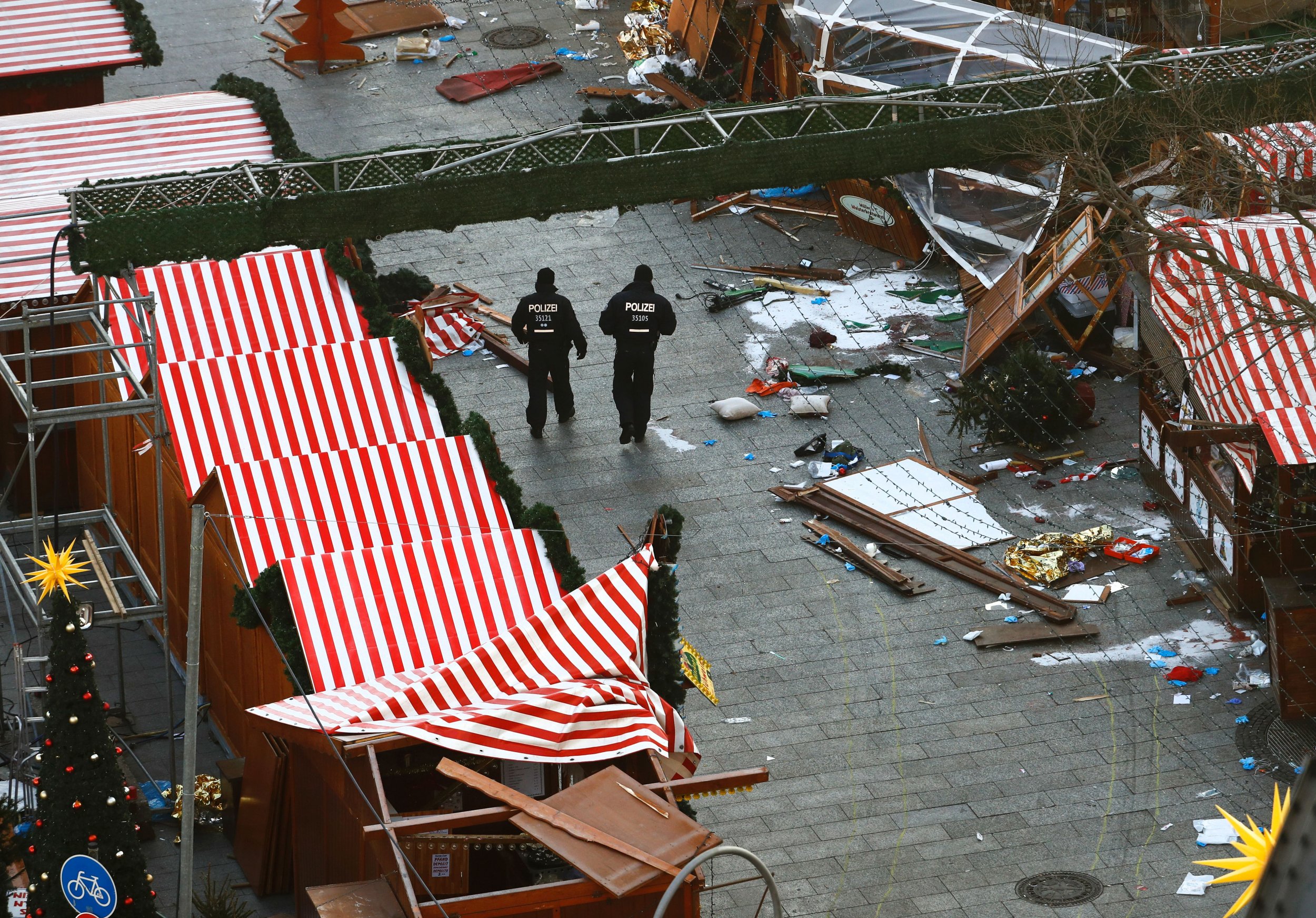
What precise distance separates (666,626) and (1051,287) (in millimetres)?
7992

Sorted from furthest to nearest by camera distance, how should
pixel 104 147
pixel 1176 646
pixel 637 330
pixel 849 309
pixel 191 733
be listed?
pixel 849 309 → pixel 104 147 → pixel 637 330 → pixel 1176 646 → pixel 191 733

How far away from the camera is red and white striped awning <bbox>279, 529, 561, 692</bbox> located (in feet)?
35.1

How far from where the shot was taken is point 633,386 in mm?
15859

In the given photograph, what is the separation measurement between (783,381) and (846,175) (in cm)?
230

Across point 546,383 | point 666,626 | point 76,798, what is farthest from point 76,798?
point 546,383

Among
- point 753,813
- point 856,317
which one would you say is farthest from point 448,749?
point 856,317

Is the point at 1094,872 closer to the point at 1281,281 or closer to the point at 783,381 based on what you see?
the point at 1281,281

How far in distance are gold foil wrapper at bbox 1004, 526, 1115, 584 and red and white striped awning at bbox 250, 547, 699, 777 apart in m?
4.80

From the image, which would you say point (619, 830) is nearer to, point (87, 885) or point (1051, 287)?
point (87, 885)

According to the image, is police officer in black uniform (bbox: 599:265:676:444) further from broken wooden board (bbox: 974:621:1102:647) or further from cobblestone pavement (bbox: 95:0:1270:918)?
broken wooden board (bbox: 974:621:1102:647)

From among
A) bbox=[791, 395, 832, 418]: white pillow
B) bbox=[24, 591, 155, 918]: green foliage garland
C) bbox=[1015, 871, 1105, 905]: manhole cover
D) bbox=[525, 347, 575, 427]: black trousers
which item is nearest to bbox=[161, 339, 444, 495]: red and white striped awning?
bbox=[525, 347, 575, 427]: black trousers

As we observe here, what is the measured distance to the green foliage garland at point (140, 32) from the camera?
19.2 meters

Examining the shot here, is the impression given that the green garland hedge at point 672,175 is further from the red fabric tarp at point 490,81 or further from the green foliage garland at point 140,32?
the red fabric tarp at point 490,81

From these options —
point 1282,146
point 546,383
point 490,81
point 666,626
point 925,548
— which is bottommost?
point 925,548
